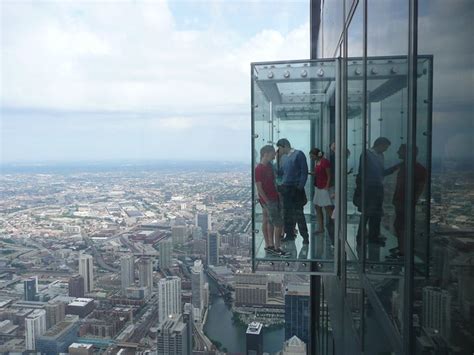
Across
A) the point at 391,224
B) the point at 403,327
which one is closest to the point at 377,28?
the point at 391,224

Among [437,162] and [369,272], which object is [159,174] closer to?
[369,272]

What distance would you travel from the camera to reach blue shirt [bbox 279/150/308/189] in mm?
4160

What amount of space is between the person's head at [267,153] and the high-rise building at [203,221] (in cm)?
708

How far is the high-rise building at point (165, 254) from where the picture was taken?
1077 centimetres

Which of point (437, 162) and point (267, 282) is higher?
point (437, 162)

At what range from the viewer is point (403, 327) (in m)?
1.54

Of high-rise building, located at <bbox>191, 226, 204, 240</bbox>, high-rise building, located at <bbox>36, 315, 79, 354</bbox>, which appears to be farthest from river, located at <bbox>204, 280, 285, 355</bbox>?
high-rise building, located at <bbox>36, 315, 79, 354</bbox>

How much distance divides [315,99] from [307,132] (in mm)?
394

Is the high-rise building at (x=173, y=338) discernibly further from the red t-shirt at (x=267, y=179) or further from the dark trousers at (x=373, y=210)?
the dark trousers at (x=373, y=210)

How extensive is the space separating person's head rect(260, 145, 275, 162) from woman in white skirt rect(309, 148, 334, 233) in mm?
479

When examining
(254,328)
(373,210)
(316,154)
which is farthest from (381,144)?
(254,328)

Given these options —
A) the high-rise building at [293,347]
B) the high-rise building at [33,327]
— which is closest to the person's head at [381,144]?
the high-rise building at [293,347]

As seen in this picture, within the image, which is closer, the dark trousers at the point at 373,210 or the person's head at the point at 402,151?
the person's head at the point at 402,151

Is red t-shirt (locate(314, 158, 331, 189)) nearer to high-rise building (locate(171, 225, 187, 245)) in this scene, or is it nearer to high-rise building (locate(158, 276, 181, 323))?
high-rise building (locate(158, 276, 181, 323))
